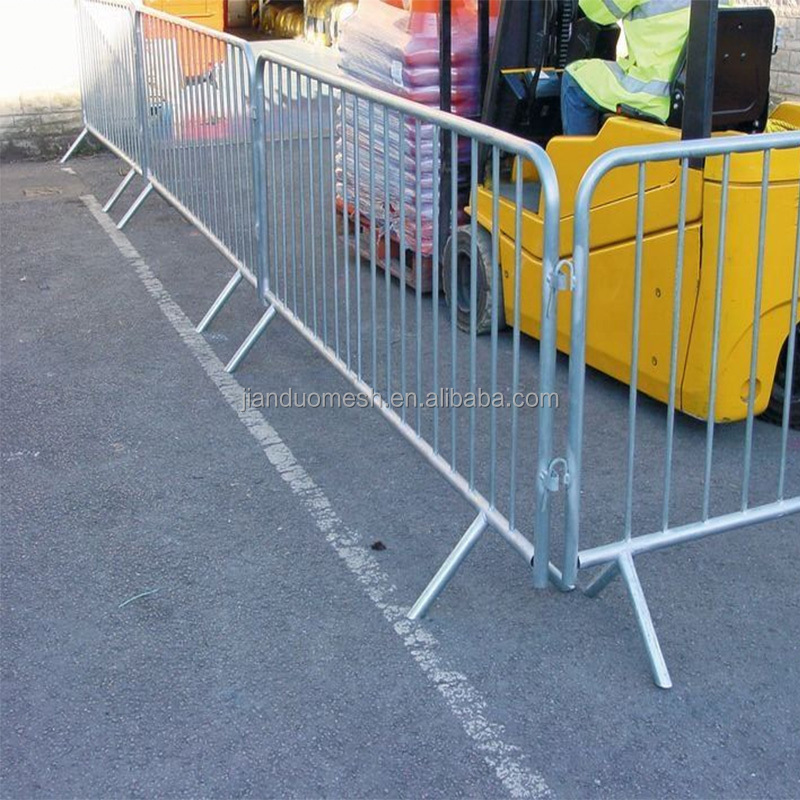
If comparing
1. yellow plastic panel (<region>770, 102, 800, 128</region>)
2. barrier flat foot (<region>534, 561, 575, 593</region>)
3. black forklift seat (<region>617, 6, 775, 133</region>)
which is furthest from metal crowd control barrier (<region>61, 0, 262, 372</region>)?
barrier flat foot (<region>534, 561, 575, 593</region>)

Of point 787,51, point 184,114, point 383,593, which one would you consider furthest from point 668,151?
point 787,51

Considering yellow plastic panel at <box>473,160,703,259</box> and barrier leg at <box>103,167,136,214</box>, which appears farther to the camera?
barrier leg at <box>103,167,136,214</box>

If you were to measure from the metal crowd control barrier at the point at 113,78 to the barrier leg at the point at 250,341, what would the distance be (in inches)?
111

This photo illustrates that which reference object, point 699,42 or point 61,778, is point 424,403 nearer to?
point 699,42

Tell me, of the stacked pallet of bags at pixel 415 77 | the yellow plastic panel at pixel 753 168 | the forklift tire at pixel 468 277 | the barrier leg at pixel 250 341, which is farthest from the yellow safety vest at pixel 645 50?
the barrier leg at pixel 250 341

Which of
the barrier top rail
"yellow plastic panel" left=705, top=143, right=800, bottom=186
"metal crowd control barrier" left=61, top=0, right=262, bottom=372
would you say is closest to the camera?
the barrier top rail

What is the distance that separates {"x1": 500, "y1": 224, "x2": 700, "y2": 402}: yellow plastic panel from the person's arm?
962 millimetres

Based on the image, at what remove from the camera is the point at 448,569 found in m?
3.71

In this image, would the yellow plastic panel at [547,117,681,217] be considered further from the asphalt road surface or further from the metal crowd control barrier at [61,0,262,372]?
the metal crowd control barrier at [61,0,262,372]

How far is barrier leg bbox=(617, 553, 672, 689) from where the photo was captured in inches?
134

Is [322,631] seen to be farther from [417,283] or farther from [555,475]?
[417,283]

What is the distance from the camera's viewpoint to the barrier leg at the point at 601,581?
3.64 m

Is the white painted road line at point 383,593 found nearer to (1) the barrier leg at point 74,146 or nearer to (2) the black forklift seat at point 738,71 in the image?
(2) the black forklift seat at point 738,71

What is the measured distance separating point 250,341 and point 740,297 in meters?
2.44
